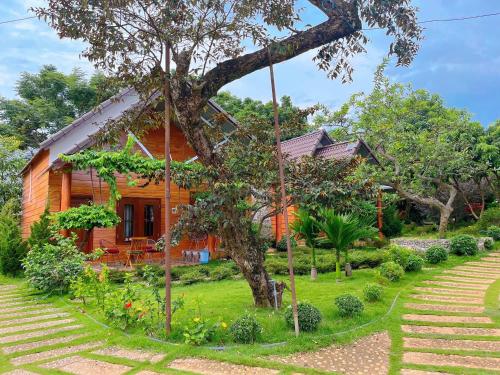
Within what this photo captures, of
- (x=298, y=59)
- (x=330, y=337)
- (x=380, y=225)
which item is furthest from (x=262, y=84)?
(x=380, y=225)

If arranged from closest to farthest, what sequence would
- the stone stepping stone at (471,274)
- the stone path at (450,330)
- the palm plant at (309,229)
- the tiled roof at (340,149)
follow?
the stone path at (450,330), the stone stepping stone at (471,274), the palm plant at (309,229), the tiled roof at (340,149)

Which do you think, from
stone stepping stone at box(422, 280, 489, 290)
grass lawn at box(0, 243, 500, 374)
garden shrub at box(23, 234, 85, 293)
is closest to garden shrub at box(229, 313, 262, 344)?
grass lawn at box(0, 243, 500, 374)

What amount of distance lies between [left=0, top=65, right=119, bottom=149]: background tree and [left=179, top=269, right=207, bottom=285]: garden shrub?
1720 centimetres

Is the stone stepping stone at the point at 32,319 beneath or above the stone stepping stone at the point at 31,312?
beneath

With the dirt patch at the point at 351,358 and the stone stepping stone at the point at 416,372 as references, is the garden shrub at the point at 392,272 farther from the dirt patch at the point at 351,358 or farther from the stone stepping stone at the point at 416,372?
the stone stepping stone at the point at 416,372

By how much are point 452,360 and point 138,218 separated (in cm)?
1231

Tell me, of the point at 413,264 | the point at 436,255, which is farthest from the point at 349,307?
the point at 436,255

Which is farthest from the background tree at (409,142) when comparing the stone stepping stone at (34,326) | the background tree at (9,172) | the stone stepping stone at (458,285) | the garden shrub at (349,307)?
the background tree at (9,172)

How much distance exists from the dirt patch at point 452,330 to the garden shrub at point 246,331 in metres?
2.09

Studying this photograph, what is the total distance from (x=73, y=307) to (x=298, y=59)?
5.67m

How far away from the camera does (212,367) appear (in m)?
4.09

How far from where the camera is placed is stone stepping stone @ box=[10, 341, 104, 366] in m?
4.46

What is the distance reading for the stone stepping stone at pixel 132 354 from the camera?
4361 millimetres

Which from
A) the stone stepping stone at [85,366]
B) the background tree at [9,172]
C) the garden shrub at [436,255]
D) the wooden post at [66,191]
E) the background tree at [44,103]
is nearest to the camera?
the stone stepping stone at [85,366]
